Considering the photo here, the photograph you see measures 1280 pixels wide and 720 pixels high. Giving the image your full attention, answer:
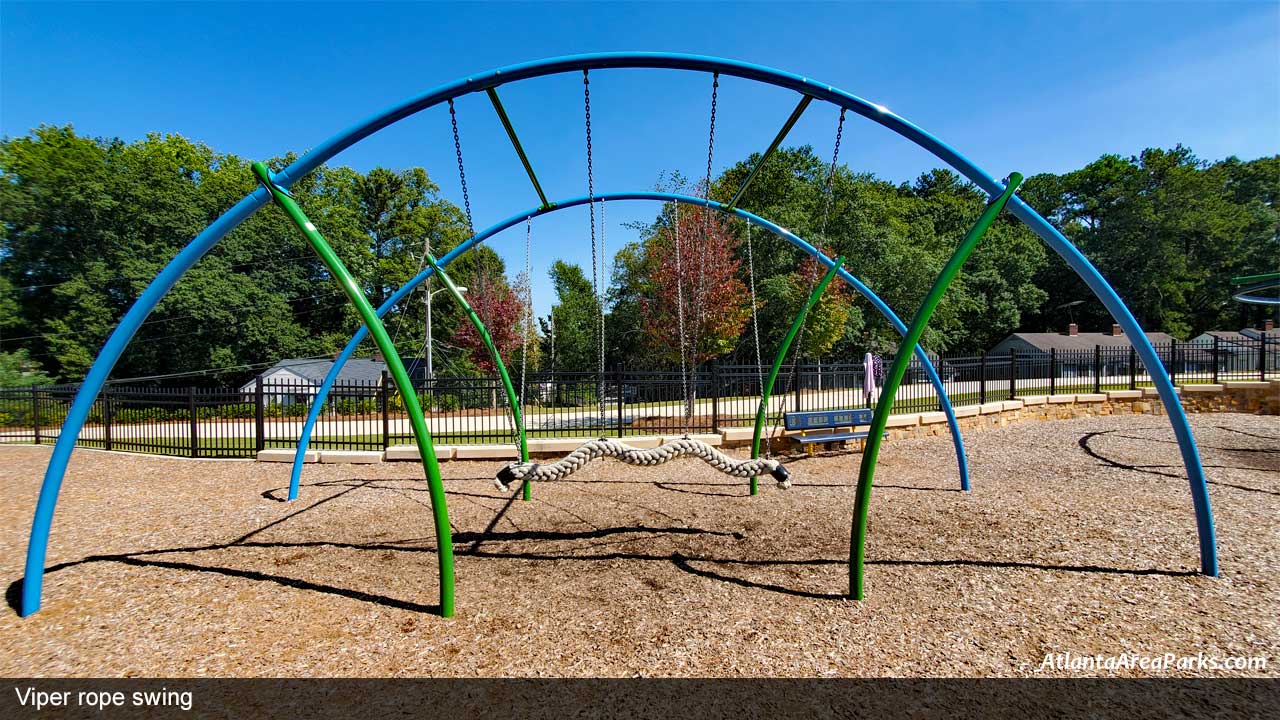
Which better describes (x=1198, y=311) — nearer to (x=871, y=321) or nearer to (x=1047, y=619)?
(x=871, y=321)

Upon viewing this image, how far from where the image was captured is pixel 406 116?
12.9 ft

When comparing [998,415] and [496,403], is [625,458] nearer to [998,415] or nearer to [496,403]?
[496,403]

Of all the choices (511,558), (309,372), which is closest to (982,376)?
(511,558)

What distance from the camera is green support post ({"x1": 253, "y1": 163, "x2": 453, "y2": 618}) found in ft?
11.5

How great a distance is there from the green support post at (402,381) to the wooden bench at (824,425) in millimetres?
6678

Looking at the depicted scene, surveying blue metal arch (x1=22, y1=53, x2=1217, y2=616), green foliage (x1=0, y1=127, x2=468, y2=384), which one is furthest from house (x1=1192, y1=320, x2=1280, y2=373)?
green foliage (x1=0, y1=127, x2=468, y2=384)

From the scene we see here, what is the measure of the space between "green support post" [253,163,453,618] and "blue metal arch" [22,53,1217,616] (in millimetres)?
270

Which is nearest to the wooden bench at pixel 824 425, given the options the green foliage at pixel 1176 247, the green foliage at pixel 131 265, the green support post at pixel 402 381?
the green support post at pixel 402 381

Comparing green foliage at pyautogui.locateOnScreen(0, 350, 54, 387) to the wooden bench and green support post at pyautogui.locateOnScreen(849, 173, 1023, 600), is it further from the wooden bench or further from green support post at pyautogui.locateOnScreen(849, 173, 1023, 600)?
green support post at pyautogui.locateOnScreen(849, 173, 1023, 600)

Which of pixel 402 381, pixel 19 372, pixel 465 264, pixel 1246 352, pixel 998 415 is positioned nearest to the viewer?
pixel 402 381

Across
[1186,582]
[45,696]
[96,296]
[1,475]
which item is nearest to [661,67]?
[45,696]

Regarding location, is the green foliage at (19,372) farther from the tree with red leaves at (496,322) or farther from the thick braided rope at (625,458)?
the thick braided rope at (625,458)

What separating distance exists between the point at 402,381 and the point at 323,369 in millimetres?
27906

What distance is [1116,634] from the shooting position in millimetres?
3299
